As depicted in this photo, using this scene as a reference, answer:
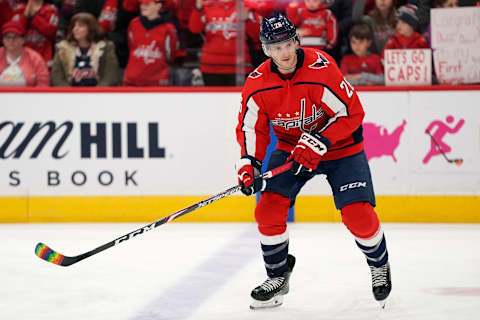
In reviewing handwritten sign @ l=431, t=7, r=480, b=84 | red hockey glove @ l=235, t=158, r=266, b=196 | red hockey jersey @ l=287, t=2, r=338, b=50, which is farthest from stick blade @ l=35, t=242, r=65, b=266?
handwritten sign @ l=431, t=7, r=480, b=84

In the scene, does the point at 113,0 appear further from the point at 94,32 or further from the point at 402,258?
the point at 402,258

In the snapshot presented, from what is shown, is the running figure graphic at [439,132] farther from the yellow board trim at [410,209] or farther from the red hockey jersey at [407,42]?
the red hockey jersey at [407,42]

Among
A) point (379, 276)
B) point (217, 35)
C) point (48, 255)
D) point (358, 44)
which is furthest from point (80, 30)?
point (379, 276)

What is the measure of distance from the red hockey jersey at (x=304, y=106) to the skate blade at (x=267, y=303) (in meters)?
0.54

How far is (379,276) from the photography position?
2898mm

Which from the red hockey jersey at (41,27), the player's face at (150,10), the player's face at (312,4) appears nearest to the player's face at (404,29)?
the player's face at (312,4)

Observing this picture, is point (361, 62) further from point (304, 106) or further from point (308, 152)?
point (308, 152)

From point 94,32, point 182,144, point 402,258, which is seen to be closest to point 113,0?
point 94,32

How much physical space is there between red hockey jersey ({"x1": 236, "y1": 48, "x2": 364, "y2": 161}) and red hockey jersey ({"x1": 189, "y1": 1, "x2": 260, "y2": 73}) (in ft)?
7.11

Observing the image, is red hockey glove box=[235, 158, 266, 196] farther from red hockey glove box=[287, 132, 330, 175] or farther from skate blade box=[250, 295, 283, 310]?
skate blade box=[250, 295, 283, 310]

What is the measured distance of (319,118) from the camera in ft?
9.61

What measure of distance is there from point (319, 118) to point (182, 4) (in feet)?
7.98

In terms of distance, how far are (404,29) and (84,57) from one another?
2118 millimetres

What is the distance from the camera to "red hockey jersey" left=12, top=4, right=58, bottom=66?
5.25 m
